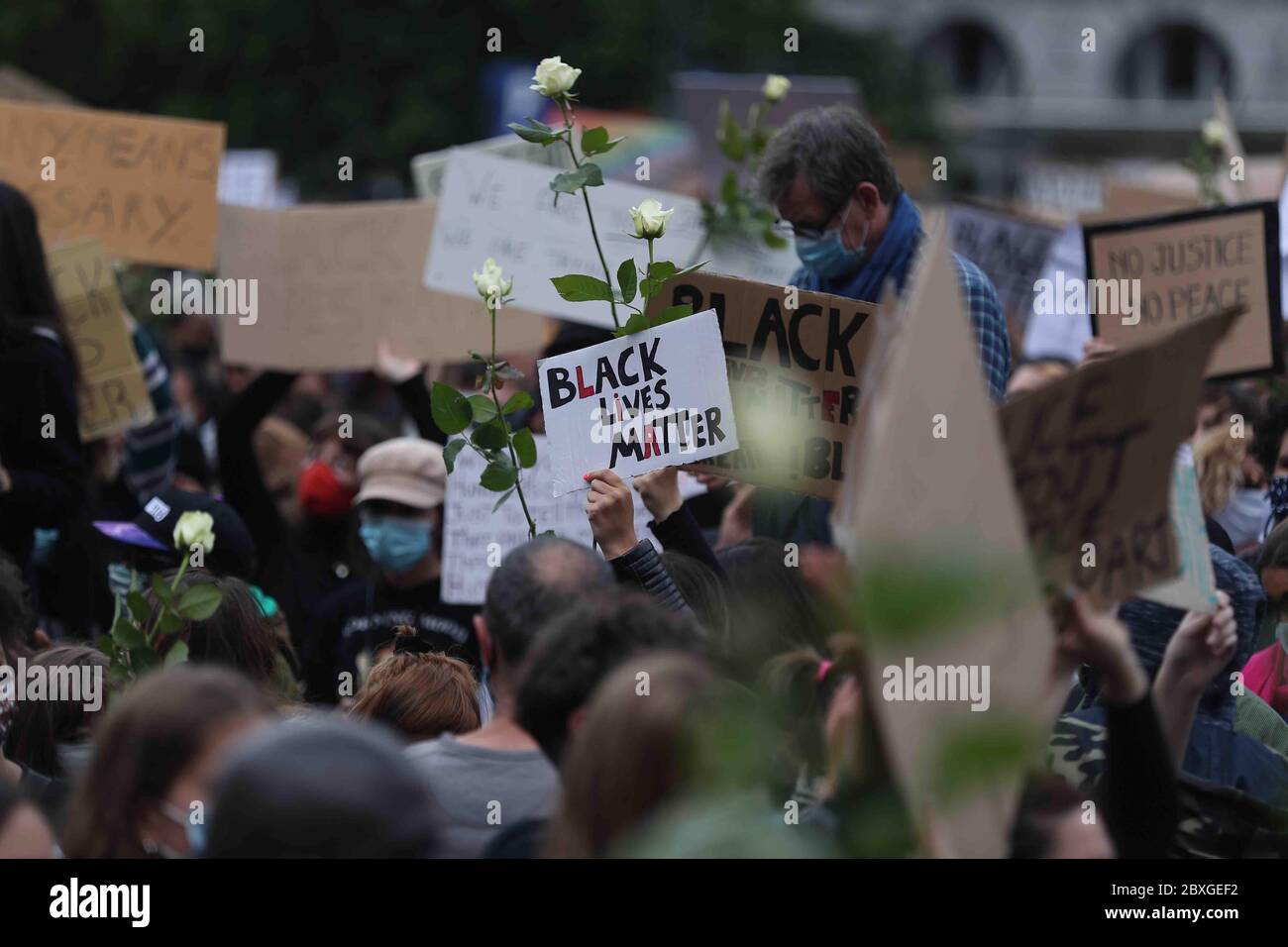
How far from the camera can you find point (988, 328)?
4.04 m

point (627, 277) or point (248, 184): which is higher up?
point (248, 184)

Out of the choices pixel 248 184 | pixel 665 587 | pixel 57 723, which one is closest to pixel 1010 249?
pixel 248 184

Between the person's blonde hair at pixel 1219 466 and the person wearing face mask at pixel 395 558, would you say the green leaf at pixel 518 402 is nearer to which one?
the person wearing face mask at pixel 395 558

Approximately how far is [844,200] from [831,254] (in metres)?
0.13

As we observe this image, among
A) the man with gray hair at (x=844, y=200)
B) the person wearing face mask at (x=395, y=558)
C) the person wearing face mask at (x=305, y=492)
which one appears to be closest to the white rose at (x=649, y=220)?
the man with gray hair at (x=844, y=200)

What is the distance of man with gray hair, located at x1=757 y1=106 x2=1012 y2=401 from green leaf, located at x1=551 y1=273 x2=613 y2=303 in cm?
75

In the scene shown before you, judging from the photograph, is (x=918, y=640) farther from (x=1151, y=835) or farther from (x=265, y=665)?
(x=265, y=665)

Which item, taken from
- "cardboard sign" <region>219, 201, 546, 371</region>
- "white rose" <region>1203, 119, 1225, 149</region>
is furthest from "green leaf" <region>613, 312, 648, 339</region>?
"white rose" <region>1203, 119, 1225, 149</region>

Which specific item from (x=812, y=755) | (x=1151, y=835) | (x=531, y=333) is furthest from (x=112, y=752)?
(x=531, y=333)

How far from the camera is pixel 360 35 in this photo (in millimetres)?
27094

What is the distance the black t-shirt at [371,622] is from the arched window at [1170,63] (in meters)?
54.7

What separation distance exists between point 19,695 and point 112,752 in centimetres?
147

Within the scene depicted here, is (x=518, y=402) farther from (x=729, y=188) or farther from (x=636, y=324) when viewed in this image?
(x=729, y=188)

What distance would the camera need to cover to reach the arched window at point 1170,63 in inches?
2234
